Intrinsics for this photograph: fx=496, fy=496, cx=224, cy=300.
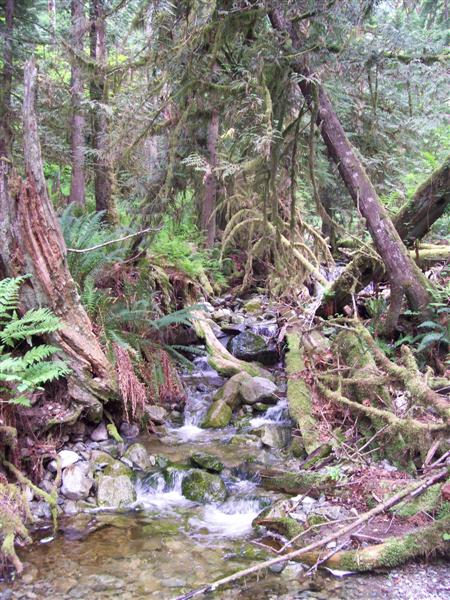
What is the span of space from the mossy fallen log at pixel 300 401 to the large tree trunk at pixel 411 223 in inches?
41.2

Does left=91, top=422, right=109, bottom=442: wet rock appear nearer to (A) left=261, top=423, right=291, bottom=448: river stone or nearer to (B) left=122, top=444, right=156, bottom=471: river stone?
(B) left=122, top=444, right=156, bottom=471: river stone

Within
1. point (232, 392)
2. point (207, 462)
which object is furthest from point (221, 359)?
point (207, 462)

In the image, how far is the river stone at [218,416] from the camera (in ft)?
23.6

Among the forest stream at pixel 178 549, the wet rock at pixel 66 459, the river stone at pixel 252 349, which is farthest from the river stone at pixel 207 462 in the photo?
the river stone at pixel 252 349

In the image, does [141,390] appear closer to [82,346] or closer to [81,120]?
[82,346]

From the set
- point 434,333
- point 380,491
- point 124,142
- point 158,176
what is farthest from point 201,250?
point 380,491

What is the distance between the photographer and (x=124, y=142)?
7.43 meters

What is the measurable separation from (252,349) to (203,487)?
14.1 ft

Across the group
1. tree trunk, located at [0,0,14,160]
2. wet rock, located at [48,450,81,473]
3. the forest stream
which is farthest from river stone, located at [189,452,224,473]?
tree trunk, located at [0,0,14,160]

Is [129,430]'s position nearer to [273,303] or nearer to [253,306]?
[273,303]

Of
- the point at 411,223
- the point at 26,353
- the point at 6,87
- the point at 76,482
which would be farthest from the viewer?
the point at 6,87

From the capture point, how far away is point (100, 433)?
620 cm

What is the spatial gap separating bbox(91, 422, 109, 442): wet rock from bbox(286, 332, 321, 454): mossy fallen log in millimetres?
2428

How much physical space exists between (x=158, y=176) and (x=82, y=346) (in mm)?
3818
